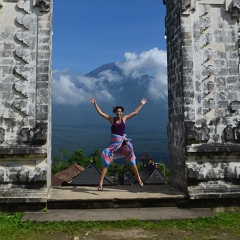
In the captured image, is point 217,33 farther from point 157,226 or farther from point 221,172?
point 157,226

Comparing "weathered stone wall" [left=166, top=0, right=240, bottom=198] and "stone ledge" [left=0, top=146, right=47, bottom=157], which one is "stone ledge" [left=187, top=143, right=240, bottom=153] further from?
"stone ledge" [left=0, top=146, right=47, bottom=157]

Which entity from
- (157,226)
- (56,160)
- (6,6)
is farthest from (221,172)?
(56,160)

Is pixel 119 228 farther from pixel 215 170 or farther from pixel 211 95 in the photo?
pixel 211 95

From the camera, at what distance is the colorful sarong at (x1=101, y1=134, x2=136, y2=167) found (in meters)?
7.65

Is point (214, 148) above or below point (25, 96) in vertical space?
below

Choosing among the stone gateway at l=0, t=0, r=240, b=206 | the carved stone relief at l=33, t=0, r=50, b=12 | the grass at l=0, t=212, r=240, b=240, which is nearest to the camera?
the grass at l=0, t=212, r=240, b=240

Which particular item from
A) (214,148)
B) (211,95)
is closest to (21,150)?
(214,148)

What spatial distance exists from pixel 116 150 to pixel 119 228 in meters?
2.29

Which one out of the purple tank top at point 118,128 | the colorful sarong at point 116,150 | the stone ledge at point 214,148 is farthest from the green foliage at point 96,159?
the stone ledge at point 214,148

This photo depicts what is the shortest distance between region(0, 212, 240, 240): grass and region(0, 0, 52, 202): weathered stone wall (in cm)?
101

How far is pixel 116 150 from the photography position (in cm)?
778

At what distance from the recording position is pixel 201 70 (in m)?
7.68

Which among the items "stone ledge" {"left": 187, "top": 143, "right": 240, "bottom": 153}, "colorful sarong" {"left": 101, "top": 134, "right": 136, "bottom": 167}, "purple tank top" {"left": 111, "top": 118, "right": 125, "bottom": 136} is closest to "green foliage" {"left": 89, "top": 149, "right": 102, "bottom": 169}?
"colorful sarong" {"left": 101, "top": 134, "right": 136, "bottom": 167}

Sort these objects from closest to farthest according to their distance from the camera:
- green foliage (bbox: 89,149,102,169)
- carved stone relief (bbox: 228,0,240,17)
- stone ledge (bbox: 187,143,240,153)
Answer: stone ledge (bbox: 187,143,240,153) < carved stone relief (bbox: 228,0,240,17) < green foliage (bbox: 89,149,102,169)
